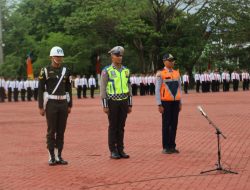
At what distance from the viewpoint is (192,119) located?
1927cm

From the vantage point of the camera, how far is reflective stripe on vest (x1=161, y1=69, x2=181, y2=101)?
38.2ft

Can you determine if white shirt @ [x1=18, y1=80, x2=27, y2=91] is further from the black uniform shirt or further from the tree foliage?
the black uniform shirt

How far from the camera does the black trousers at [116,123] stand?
1106 cm

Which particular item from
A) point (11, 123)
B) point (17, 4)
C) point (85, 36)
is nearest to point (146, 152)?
point (11, 123)

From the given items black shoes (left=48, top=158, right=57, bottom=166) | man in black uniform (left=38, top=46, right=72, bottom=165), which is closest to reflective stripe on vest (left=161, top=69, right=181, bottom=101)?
man in black uniform (left=38, top=46, right=72, bottom=165)

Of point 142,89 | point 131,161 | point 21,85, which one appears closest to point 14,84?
point 21,85

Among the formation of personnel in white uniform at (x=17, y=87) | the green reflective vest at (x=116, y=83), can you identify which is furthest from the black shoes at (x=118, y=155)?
the formation of personnel in white uniform at (x=17, y=87)

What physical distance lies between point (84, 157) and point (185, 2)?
44362mm

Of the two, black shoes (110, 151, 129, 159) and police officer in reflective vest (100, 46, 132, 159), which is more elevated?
police officer in reflective vest (100, 46, 132, 159)

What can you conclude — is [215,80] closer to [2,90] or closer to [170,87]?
[2,90]

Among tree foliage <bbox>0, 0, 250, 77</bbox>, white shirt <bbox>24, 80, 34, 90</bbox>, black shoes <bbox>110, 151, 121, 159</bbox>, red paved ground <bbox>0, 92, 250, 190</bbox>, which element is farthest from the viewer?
tree foliage <bbox>0, 0, 250, 77</bbox>

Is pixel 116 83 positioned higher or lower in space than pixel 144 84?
higher

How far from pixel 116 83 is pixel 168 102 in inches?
49.3

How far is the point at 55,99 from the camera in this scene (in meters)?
10.4
